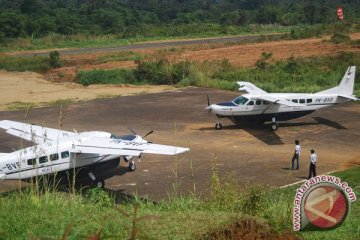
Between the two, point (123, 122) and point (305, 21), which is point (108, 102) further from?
point (305, 21)

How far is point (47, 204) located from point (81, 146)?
874 cm

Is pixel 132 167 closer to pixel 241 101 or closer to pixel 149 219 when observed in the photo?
pixel 241 101

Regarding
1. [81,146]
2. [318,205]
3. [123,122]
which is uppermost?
[318,205]

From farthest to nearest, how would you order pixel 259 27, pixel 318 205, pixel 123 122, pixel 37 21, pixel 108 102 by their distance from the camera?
1. pixel 259 27
2. pixel 37 21
3. pixel 108 102
4. pixel 123 122
5. pixel 318 205

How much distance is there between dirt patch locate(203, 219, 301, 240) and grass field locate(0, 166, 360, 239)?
3 centimetres

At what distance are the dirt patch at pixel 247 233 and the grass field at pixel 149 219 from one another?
1.0 inches

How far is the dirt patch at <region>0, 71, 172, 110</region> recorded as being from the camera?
1465 inches

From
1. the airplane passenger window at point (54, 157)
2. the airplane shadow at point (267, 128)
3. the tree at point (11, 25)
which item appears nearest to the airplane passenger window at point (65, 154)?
the airplane passenger window at point (54, 157)

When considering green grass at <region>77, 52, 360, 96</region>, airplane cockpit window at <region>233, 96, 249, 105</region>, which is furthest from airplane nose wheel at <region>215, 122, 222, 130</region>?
green grass at <region>77, 52, 360, 96</region>

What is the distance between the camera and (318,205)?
242 inches

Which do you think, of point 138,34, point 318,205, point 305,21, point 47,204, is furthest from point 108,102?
point 305,21

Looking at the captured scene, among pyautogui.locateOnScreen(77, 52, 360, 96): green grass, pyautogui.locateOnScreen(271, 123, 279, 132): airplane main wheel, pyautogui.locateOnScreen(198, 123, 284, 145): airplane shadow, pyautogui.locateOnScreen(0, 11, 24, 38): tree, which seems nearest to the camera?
pyautogui.locateOnScreen(198, 123, 284, 145): airplane shadow

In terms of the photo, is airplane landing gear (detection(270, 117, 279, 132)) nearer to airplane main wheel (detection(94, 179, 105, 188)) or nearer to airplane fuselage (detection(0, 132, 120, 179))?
airplane fuselage (detection(0, 132, 120, 179))

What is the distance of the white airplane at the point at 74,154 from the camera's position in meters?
15.7
